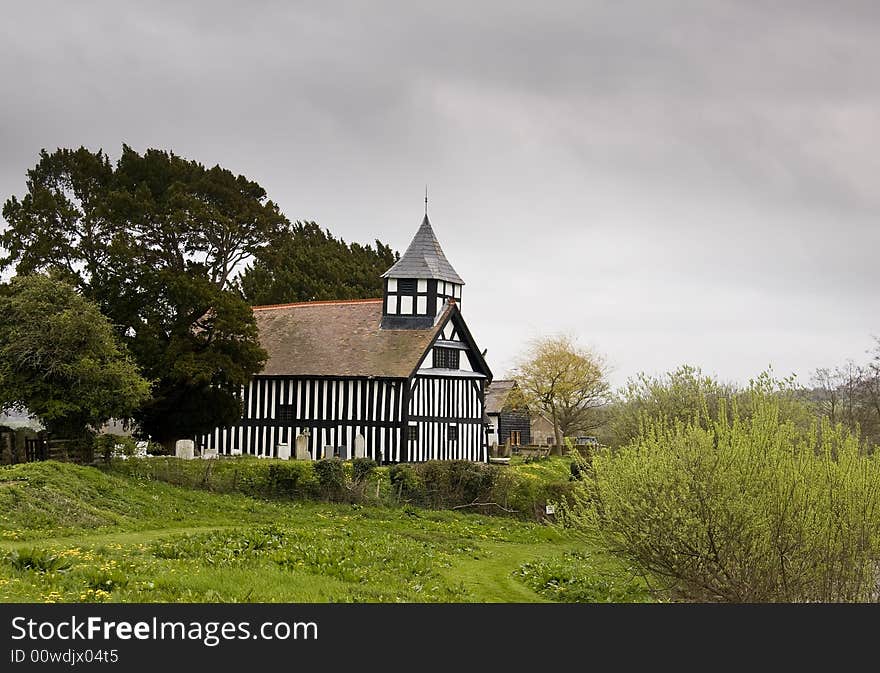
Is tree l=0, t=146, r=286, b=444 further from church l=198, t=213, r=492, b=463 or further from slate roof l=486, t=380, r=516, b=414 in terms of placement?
slate roof l=486, t=380, r=516, b=414

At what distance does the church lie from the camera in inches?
1323

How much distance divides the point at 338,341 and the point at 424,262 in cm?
503

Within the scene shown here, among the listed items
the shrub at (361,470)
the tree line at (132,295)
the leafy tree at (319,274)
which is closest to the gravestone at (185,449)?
the tree line at (132,295)

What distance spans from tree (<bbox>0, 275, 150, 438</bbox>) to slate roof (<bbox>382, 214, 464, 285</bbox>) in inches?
578

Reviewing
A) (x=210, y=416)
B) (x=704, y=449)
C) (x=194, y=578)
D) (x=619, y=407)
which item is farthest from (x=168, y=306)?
(x=704, y=449)

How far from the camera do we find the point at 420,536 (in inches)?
827

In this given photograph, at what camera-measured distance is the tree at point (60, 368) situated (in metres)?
23.5

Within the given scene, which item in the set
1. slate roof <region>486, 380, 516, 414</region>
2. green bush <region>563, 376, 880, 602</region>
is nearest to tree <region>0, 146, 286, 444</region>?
green bush <region>563, 376, 880, 602</region>

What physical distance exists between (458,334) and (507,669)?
28217 mm

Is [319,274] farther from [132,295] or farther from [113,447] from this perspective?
[113,447]

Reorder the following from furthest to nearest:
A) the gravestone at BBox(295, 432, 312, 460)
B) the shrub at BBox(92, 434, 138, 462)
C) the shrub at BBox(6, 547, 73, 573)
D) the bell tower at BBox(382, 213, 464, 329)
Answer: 1. the bell tower at BBox(382, 213, 464, 329)
2. the gravestone at BBox(295, 432, 312, 460)
3. the shrub at BBox(92, 434, 138, 462)
4. the shrub at BBox(6, 547, 73, 573)

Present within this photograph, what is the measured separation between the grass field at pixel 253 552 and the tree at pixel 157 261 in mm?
7050

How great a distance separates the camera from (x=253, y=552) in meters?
14.4

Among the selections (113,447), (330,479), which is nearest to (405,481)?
(330,479)
